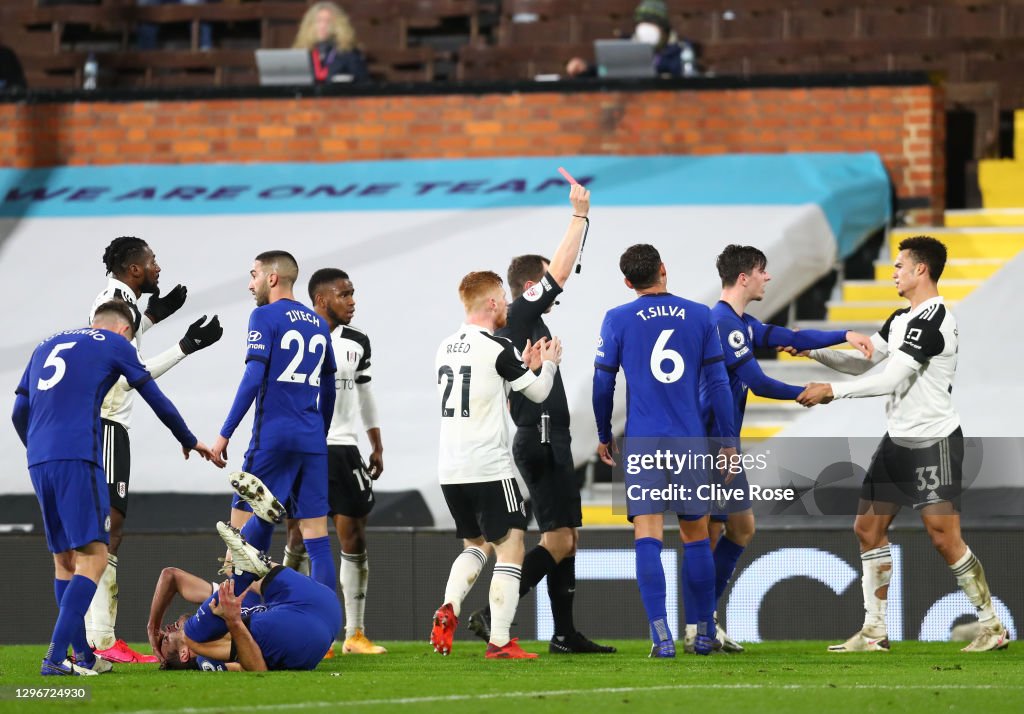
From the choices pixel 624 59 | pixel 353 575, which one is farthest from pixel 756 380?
pixel 624 59

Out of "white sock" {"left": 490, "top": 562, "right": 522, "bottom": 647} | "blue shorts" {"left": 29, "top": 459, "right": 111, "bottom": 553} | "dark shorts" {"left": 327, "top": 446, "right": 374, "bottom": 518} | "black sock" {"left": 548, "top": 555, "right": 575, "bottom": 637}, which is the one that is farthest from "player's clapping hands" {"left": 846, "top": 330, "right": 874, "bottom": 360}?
"blue shorts" {"left": 29, "top": 459, "right": 111, "bottom": 553}

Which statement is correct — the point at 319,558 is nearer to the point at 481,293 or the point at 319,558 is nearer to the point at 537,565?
the point at 537,565

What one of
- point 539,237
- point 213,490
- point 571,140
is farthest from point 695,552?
point 571,140

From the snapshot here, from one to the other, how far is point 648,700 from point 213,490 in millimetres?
5074

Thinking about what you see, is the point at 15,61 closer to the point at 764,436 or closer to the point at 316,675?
the point at 764,436

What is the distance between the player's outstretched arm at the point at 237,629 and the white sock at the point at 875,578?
3.07 metres

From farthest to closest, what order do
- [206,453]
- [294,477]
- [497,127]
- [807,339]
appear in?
[497,127], [807,339], [294,477], [206,453]

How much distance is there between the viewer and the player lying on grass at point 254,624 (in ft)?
24.3

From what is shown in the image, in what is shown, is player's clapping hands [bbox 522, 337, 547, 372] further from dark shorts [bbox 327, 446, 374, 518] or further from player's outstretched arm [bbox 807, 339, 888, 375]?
player's outstretched arm [bbox 807, 339, 888, 375]

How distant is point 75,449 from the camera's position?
22.8 feet

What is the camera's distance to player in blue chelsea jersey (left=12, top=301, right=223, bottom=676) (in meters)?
6.93

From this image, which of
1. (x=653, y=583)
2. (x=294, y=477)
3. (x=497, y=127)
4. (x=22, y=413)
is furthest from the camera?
(x=497, y=127)

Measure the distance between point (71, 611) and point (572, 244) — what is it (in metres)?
2.87

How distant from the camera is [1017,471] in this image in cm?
1009
